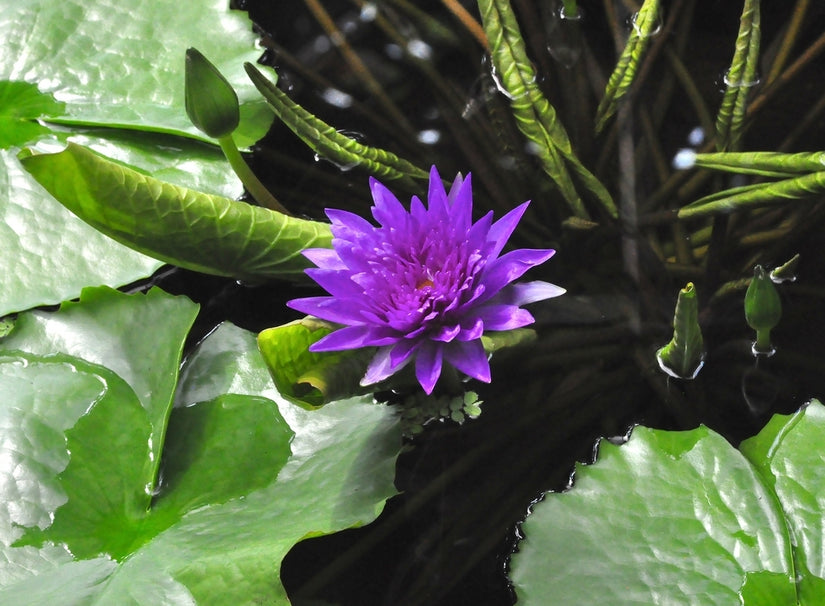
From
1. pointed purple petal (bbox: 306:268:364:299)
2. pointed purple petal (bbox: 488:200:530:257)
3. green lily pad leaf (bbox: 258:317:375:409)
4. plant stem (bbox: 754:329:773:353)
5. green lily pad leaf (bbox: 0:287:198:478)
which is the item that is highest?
pointed purple petal (bbox: 488:200:530:257)

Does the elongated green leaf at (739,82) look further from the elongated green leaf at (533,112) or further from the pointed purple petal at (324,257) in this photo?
the pointed purple petal at (324,257)

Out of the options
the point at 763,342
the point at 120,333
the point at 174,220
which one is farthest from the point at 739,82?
the point at 120,333

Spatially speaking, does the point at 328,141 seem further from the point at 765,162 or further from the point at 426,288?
the point at 765,162

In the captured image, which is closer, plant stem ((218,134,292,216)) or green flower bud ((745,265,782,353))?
green flower bud ((745,265,782,353))

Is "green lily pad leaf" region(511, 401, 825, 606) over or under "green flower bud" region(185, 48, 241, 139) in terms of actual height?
under

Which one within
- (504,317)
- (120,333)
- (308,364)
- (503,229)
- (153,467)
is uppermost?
(503,229)

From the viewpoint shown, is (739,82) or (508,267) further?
(739,82)

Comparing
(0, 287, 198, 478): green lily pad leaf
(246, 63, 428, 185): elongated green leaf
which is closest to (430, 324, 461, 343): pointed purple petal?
(0, 287, 198, 478): green lily pad leaf

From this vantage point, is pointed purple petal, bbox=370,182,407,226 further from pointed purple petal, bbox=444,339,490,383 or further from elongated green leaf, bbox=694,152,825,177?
elongated green leaf, bbox=694,152,825,177
